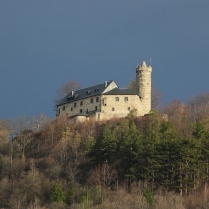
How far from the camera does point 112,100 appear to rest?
262ft

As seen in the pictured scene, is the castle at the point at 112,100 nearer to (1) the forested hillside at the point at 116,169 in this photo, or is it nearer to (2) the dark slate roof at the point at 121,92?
(2) the dark slate roof at the point at 121,92

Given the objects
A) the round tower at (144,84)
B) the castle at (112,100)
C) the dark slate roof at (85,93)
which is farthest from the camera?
the dark slate roof at (85,93)

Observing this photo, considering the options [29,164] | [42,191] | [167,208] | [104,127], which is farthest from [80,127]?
[167,208]

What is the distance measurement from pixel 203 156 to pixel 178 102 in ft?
95.3

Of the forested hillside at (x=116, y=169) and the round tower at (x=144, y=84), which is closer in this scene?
the forested hillside at (x=116, y=169)

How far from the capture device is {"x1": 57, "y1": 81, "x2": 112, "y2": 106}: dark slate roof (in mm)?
81562

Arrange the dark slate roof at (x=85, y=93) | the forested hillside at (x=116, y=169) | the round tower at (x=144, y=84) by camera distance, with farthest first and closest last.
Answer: the dark slate roof at (x=85, y=93) → the round tower at (x=144, y=84) → the forested hillside at (x=116, y=169)

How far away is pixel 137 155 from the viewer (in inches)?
2328

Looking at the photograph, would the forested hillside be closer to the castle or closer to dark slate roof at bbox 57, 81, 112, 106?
the castle

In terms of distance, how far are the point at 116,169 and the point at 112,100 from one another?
1996cm

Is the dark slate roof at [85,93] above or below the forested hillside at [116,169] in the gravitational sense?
above

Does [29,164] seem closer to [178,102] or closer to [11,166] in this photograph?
[11,166]

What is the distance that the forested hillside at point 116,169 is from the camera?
56406mm

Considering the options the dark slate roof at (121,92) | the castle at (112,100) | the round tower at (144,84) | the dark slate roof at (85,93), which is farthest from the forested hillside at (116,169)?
the dark slate roof at (85,93)
